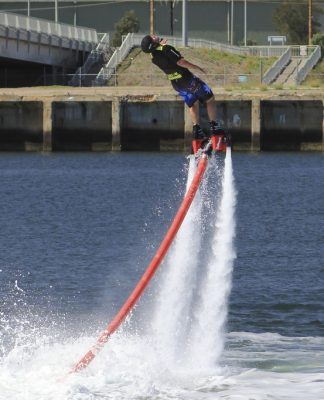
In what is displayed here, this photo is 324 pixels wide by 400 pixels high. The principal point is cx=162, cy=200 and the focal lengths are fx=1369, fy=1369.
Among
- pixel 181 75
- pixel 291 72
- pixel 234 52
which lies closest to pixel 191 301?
pixel 181 75

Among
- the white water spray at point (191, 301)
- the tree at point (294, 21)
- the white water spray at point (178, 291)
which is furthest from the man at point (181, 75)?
the tree at point (294, 21)

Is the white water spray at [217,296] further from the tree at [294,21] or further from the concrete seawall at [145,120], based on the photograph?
the tree at [294,21]

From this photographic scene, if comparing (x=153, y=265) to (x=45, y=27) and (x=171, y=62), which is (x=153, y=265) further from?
(x=45, y=27)

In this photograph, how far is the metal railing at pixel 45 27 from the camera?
3666 inches

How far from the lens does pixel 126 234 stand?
48250 millimetres

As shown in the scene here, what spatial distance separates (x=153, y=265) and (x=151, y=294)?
29.1 feet

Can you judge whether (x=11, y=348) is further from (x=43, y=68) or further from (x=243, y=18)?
(x=243, y=18)

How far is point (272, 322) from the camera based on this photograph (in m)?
31.3

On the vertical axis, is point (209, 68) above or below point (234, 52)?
below

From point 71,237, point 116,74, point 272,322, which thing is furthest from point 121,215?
point 116,74

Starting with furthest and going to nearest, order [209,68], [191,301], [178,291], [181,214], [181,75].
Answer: [209,68], [191,301], [178,291], [181,214], [181,75]

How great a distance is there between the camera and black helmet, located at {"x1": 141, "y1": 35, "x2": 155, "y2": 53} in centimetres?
2297

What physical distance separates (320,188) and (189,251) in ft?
123

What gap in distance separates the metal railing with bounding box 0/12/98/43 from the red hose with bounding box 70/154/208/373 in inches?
2697
